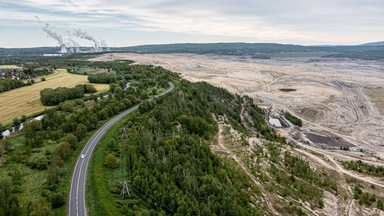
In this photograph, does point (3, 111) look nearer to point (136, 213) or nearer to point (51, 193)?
point (51, 193)

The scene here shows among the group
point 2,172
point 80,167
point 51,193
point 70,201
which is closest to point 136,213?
point 70,201

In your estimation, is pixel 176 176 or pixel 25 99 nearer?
pixel 176 176

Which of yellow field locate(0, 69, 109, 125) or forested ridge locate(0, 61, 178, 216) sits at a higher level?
yellow field locate(0, 69, 109, 125)

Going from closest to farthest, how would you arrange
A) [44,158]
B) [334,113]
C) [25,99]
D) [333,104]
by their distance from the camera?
1. [44,158]
2. [25,99]
3. [334,113]
4. [333,104]

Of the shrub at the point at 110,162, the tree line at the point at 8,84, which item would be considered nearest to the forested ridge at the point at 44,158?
the shrub at the point at 110,162

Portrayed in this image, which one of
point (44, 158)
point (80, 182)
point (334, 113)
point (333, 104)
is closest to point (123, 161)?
point (80, 182)

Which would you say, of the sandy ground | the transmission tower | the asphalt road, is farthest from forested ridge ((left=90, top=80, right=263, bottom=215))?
the sandy ground

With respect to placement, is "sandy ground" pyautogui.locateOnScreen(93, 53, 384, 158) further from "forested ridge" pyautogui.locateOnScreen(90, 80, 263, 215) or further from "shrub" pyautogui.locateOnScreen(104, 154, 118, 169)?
"shrub" pyautogui.locateOnScreen(104, 154, 118, 169)

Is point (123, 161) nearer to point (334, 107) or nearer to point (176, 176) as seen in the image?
point (176, 176)
